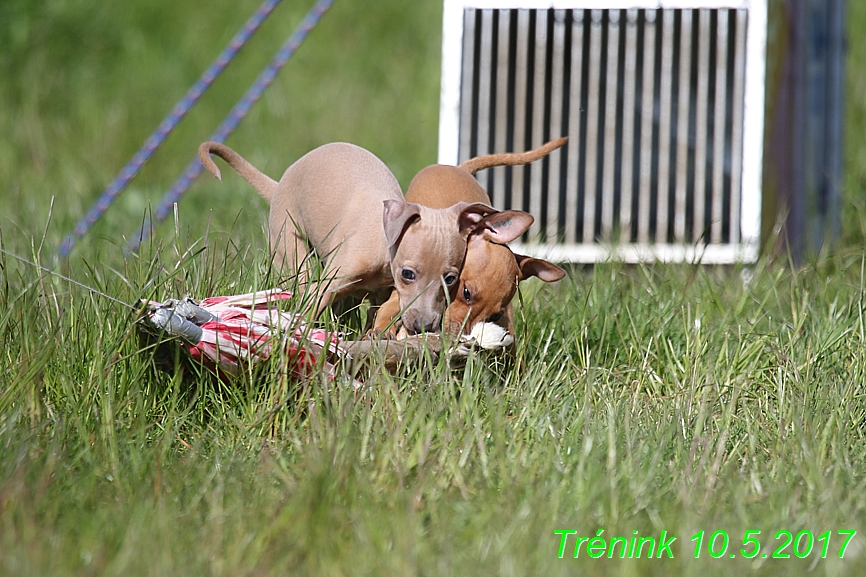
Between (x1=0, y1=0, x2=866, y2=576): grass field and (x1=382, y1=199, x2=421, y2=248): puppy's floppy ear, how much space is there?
0.43m

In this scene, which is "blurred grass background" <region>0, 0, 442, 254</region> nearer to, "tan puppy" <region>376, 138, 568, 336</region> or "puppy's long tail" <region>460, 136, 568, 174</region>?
"puppy's long tail" <region>460, 136, 568, 174</region>

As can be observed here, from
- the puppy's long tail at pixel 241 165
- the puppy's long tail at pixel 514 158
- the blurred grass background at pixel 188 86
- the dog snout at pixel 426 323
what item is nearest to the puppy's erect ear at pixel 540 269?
the dog snout at pixel 426 323

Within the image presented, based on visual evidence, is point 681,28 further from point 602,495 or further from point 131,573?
point 131,573

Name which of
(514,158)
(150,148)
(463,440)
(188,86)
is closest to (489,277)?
(463,440)

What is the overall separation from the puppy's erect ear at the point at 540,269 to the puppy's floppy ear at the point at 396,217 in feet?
1.37

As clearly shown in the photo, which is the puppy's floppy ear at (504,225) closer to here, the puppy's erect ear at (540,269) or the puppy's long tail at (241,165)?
the puppy's erect ear at (540,269)

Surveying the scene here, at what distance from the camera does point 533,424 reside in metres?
2.71

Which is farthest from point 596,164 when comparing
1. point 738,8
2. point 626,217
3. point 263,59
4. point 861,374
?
point 263,59

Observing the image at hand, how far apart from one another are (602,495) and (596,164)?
3.01 metres

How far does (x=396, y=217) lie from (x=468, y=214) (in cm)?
24

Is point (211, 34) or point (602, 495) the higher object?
point (211, 34)

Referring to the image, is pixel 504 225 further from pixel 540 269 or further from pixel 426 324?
pixel 426 324

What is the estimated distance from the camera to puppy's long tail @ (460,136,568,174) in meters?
3.61

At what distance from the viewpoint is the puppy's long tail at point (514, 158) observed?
361cm
